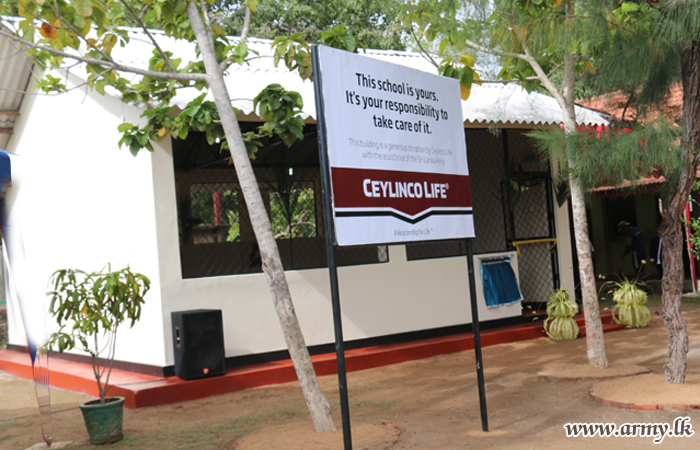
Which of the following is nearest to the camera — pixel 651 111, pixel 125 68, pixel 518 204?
pixel 125 68

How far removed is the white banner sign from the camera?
3.27m

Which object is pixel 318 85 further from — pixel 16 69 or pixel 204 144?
pixel 16 69

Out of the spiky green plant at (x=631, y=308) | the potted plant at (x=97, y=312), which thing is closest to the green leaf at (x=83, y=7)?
the potted plant at (x=97, y=312)

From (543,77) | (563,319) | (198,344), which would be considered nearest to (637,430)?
(543,77)

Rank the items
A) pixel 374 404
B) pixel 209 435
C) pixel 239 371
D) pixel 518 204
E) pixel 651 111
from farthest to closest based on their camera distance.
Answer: pixel 518 204
pixel 239 371
pixel 374 404
pixel 651 111
pixel 209 435

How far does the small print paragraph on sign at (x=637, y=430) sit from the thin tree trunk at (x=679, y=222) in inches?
31.1

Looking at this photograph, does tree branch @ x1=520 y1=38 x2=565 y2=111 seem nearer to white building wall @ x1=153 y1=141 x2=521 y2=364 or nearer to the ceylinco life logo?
the ceylinco life logo

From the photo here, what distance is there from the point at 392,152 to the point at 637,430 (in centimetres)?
248

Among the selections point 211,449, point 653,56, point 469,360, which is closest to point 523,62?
point 653,56

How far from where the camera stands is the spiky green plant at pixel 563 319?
8.08 metres

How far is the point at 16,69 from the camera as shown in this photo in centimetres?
830

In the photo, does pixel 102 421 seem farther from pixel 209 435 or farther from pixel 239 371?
pixel 239 371

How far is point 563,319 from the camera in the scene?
812 centimetres

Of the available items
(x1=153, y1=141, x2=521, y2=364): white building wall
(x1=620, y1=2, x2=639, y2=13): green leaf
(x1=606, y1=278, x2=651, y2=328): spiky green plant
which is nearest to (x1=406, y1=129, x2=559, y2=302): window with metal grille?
(x1=606, y1=278, x2=651, y2=328): spiky green plant
